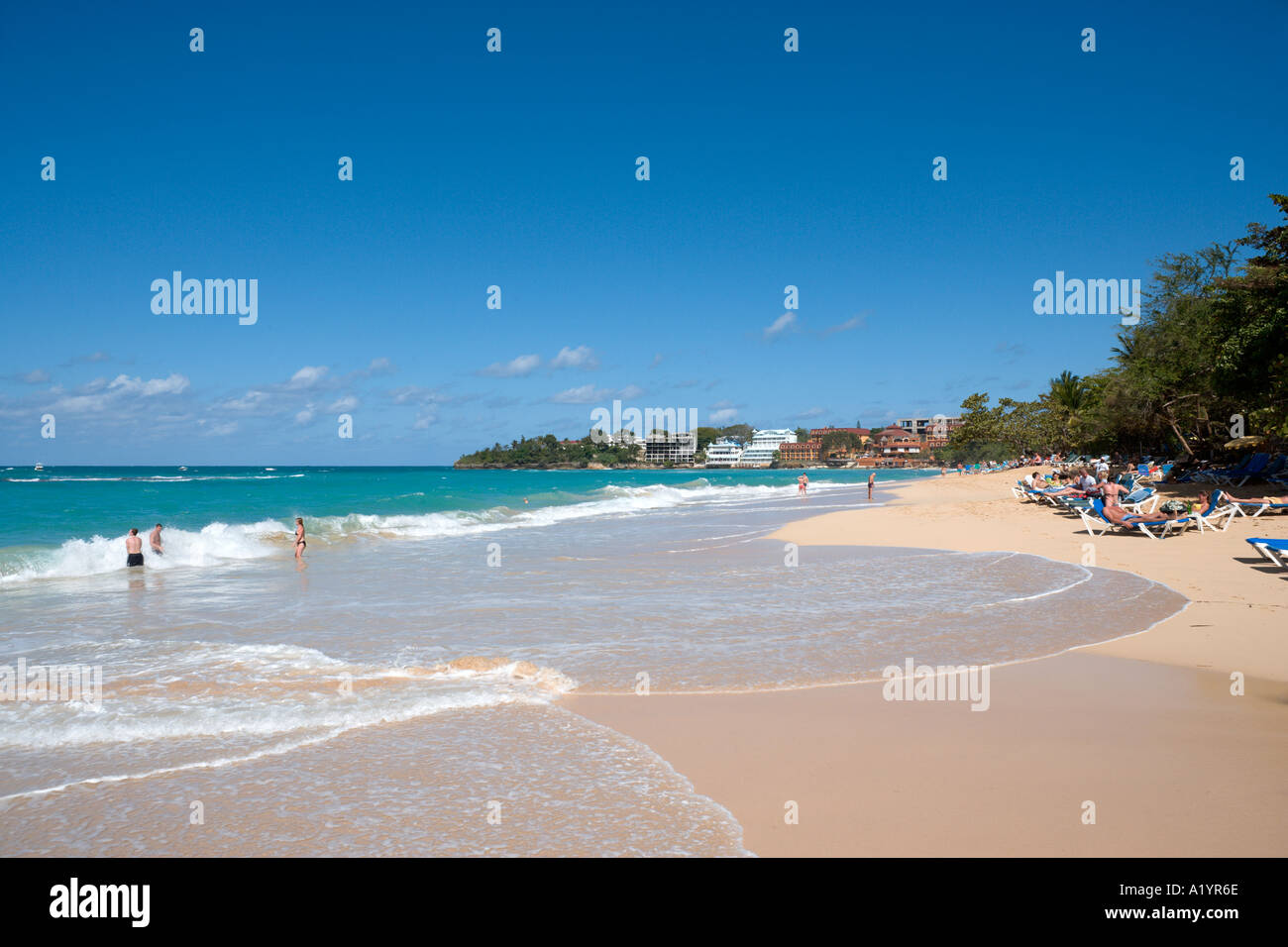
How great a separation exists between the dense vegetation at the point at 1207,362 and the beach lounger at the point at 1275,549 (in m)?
11.0

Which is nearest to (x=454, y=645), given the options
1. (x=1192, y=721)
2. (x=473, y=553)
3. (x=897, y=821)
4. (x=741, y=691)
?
(x=741, y=691)

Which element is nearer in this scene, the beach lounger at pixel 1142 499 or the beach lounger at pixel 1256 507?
the beach lounger at pixel 1256 507

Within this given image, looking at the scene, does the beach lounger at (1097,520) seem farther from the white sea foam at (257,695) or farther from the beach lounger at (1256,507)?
the white sea foam at (257,695)

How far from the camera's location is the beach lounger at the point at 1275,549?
37.6ft

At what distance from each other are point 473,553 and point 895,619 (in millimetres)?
11586

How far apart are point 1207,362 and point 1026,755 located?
3131 centimetres

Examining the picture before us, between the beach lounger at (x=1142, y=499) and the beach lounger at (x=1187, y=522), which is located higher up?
the beach lounger at (x=1142, y=499)

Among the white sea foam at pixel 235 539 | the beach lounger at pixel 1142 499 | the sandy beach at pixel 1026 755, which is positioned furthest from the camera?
the beach lounger at pixel 1142 499

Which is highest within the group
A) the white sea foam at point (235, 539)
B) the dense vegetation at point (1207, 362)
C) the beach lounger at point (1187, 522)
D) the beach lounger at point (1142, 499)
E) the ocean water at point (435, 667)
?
the dense vegetation at point (1207, 362)

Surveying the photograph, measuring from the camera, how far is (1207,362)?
28625 millimetres

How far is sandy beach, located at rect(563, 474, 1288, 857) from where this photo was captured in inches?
145

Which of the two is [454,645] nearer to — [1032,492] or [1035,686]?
[1035,686]

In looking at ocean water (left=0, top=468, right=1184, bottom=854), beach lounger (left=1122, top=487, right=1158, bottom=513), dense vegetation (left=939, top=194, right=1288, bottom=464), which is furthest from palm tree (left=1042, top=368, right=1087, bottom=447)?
ocean water (left=0, top=468, right=1184, bottom=854)

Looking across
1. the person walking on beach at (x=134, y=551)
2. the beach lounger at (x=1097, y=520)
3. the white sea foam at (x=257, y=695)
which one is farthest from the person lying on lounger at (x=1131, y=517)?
the person walking on beach at (x=134, y=551)
